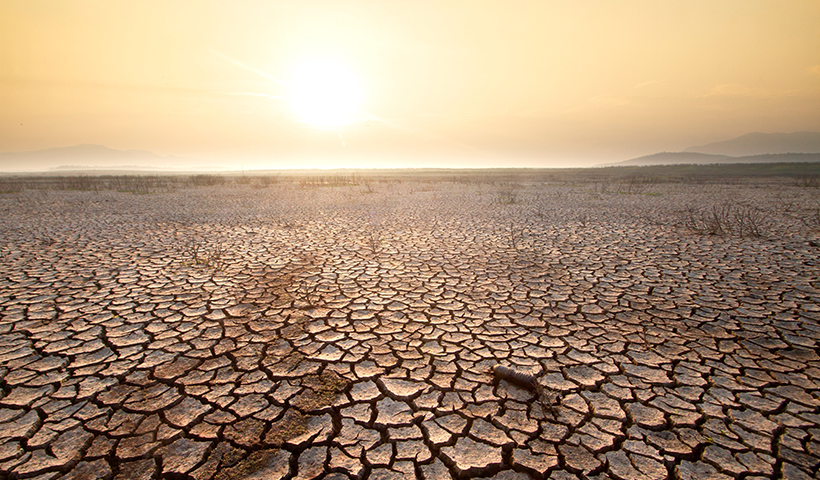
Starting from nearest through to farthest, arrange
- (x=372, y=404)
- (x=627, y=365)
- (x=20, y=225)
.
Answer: (x=372, y=404)
(x=627, y=365)
(x=20, y=225)

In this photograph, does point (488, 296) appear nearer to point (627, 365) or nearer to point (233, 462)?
point (627, 365)

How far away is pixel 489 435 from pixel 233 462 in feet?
4.86

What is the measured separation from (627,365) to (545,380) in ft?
2.62

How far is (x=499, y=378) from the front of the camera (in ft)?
8.57

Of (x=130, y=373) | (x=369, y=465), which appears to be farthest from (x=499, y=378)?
(x=130, y=373)

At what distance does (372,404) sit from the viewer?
7.70 ft

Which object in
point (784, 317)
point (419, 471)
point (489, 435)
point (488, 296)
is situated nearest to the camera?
point (419, 471)

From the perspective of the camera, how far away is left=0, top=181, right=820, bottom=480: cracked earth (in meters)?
1.91

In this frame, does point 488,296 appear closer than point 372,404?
No

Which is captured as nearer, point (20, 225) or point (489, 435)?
point (489, 435)

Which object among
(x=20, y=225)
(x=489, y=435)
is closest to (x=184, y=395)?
(x=489, y=435)

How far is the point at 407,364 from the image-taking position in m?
2.82

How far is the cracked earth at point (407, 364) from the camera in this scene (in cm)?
191

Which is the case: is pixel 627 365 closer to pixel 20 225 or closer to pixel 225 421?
pixel 225 421
